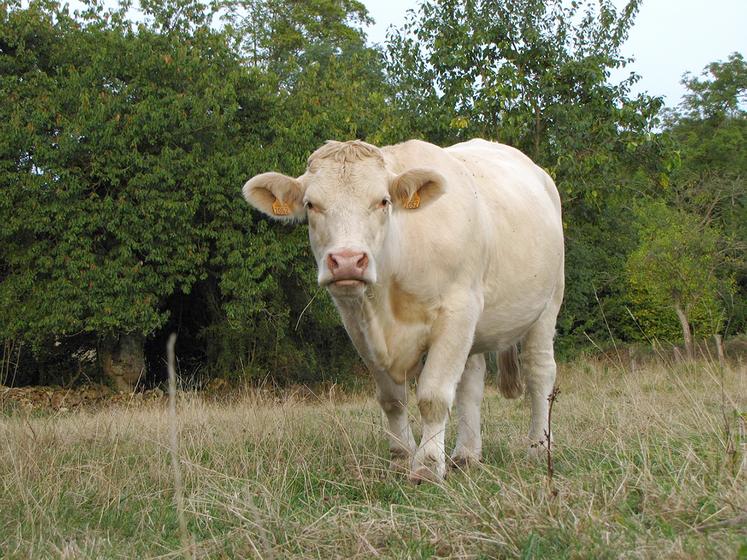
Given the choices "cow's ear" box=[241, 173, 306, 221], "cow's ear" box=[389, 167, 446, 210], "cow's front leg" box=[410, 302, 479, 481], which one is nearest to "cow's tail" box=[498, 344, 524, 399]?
"cow's front leg" box=[410, 302, 479, 481]

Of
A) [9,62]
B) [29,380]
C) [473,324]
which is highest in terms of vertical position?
[9,62]

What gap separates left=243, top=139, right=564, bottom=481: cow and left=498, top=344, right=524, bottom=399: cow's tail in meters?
0.88

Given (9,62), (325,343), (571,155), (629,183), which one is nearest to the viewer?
(571,155)

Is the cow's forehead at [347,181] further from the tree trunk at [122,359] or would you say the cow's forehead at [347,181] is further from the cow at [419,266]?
the tree trunk at [122,359]

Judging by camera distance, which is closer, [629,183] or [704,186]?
[629,183]

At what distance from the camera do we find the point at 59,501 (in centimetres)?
458

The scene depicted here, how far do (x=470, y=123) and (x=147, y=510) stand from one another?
13.0m

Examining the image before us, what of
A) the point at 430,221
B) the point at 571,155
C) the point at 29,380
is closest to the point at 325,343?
the point at 29,380

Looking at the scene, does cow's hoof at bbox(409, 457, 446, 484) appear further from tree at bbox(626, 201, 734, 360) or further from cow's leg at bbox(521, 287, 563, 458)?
tree at bbox(626, 201, 734, 360)

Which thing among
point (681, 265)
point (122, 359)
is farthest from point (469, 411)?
point (681, 265)

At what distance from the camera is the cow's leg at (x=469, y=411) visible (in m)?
6.17

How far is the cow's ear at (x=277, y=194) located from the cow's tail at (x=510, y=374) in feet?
9.54

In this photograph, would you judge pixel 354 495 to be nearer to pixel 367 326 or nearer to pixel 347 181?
pixel 367 326

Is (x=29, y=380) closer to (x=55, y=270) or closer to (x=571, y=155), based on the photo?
(x=55, y=270)
